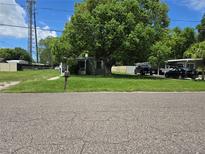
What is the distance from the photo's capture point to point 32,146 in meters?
5.43

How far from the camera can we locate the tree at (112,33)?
31703mm

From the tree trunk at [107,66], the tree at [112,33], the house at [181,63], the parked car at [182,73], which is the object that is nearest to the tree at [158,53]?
the tree at [112,33]

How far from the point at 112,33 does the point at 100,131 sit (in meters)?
25.7

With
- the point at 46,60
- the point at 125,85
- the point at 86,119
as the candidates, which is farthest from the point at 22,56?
the point at 86,119

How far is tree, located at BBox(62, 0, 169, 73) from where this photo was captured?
3170cm

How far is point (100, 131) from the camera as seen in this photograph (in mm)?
6656

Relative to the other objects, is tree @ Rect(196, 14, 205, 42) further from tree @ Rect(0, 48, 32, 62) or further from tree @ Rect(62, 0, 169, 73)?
tree @ Rect(0, 48, 32, 62)

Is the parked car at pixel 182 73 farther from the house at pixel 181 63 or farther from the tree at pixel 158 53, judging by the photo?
the house at pixel 181 63

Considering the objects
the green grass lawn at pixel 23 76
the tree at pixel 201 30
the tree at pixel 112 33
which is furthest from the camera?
the tree at pixel 201 30

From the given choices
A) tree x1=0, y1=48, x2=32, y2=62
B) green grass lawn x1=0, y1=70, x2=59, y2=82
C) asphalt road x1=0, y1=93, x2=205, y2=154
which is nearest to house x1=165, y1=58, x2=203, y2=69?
green grass lawn x1=0, y1=70, x2=59, y2=82

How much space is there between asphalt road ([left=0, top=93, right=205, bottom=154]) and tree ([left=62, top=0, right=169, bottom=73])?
22449mm

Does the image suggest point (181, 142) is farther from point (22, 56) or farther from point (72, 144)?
point (22, 56)

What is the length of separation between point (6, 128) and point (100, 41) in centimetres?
2597

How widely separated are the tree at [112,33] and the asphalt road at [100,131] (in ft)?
73.7
